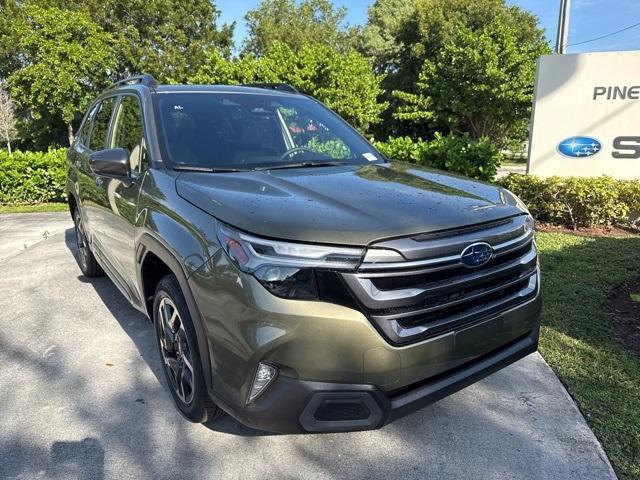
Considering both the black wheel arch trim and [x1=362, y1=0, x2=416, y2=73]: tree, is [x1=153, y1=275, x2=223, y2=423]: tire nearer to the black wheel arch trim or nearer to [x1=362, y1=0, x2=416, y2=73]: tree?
the black wheel arch trim

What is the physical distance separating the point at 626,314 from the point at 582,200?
370 centimetres

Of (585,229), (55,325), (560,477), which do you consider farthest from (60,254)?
(585,229)

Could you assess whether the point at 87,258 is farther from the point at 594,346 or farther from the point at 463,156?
the point at 463,156

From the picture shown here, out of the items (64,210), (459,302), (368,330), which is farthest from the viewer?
(64,210)

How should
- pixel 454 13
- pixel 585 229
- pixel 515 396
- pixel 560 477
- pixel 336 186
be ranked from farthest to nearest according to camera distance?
pixel 454 13 → pixel 585 229 → pixel 515 396 → pixel 336 186 → pixel 560 477

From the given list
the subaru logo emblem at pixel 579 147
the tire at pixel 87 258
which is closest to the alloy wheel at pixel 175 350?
the tire at pixel 87 258

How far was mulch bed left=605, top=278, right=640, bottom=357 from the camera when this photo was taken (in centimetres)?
368

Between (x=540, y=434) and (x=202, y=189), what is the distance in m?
2.16

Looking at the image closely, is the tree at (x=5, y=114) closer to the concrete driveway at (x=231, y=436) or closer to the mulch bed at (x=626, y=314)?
the concrete driveway at (x=231, y=436)

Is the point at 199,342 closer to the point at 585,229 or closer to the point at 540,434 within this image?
the point at 540,434

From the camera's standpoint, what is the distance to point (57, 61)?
23.4m

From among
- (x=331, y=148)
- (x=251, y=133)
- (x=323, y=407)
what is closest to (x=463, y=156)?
(x=331, y=148)

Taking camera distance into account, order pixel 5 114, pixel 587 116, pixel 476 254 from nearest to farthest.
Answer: pixel 476 254
pixel 587 116
pixel 5 114

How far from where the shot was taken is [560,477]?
7.66 ft
